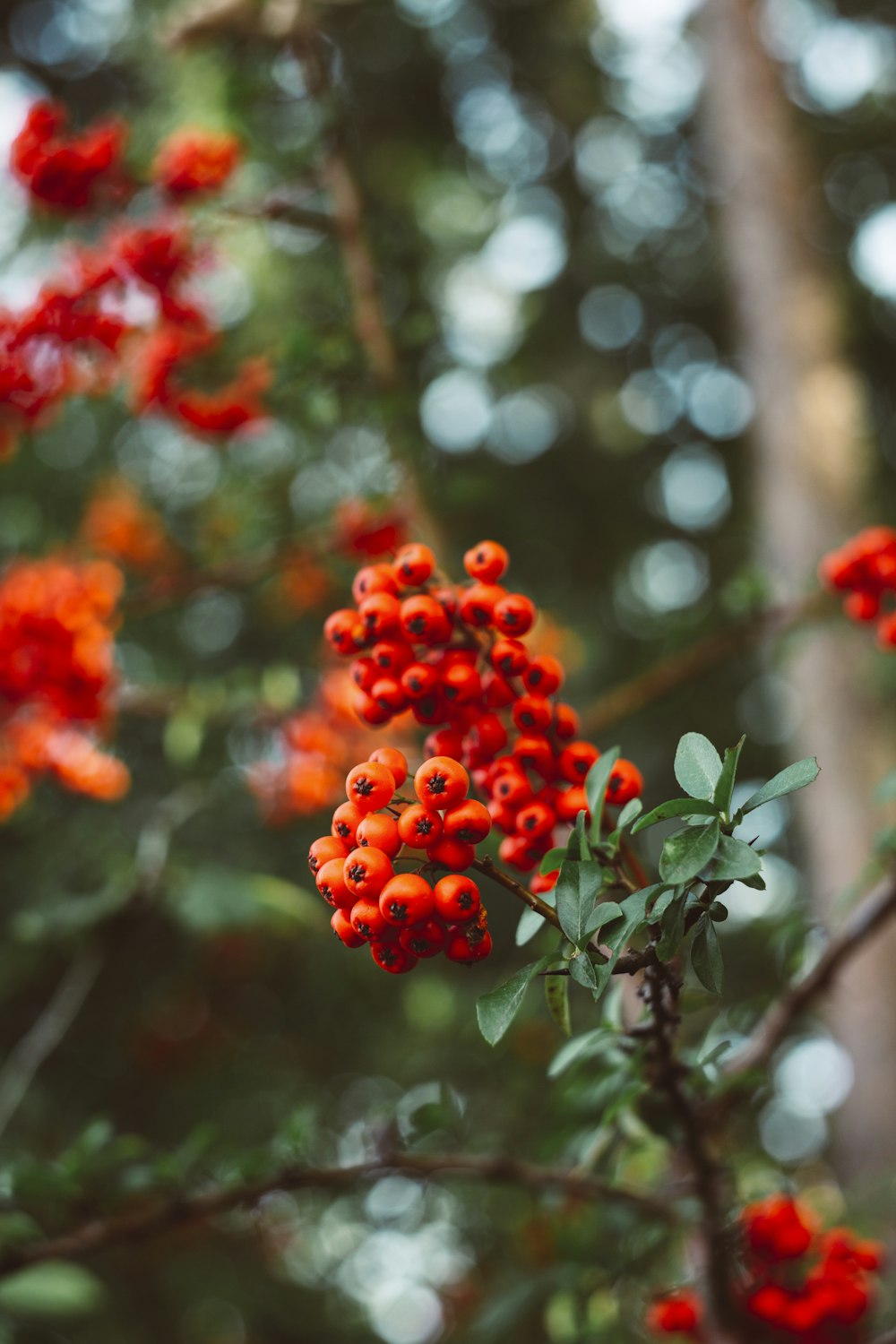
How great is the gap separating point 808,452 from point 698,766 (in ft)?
13.3

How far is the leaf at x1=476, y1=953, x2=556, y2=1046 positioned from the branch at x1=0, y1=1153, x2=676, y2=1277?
0.81 metres

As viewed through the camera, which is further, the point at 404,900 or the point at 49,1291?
the point at 49,1291

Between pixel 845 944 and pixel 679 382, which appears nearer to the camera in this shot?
pixel 845 944

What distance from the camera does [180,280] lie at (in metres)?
3.40

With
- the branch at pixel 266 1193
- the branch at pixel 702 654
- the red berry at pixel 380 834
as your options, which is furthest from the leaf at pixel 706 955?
the branch at pixel 702 654

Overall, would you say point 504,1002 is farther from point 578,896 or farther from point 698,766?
point 698,766

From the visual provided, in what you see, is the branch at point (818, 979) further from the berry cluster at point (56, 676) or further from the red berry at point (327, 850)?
the berry cluster at point (56, 676)

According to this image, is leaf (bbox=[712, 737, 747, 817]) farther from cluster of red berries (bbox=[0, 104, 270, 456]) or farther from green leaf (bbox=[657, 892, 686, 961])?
cluster of red berries (bbox=[0, 104, 270, 456])

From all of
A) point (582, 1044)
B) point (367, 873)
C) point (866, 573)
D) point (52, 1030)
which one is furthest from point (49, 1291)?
point (866, 573)

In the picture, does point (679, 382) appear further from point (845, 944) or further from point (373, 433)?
point (845, 944)

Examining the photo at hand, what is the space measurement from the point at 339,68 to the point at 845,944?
3834 millimetres

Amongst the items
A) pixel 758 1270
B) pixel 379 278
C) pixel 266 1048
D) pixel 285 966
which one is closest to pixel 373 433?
pixel 379 278

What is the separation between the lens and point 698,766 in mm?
1261

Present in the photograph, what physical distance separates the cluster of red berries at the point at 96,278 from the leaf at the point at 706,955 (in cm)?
268
